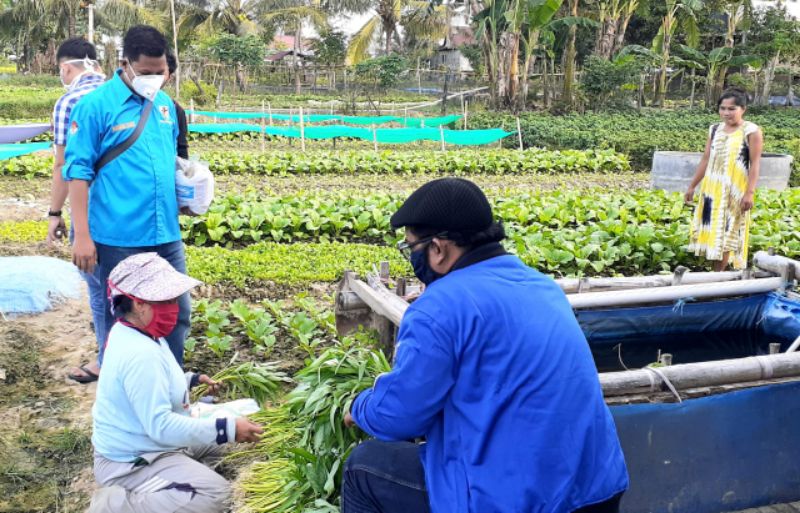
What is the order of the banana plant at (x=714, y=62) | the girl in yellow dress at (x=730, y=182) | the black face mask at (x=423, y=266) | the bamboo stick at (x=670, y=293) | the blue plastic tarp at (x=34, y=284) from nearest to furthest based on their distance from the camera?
the black face mask at (x=423, y=266), the bamboo stick at (x=670, y=293), the blue plastic tarp at (x=34, y=284), the girl in yellow dress at (x=730, y=182), the banana plant at (x=714, y=62)

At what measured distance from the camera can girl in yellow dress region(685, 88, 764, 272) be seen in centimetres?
631

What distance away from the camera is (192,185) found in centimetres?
406

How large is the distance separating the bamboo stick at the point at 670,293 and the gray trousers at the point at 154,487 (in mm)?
2091

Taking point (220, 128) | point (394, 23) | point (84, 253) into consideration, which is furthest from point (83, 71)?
point (394, 23)

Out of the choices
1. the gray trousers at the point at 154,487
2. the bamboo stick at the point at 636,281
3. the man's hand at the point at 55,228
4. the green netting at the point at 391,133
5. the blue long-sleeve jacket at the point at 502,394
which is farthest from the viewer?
the green netting at the point at 391,133

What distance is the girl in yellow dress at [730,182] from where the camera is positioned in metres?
6.31

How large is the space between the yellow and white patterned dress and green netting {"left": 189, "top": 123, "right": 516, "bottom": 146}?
35.6ft

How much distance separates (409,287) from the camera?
4266mm

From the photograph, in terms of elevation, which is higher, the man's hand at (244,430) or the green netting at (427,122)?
the green netting at (427,122)

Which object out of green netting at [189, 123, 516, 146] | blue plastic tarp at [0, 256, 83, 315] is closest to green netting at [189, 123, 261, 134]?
green netting at [189, 123, 516, 146]

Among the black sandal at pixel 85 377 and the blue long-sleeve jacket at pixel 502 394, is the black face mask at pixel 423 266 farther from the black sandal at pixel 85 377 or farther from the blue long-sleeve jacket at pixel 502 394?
the black sandal at pixel 85 377

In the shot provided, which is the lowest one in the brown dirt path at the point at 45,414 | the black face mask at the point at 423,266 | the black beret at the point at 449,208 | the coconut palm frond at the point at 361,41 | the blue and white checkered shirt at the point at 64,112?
the brown dirt path at the point at 45,414

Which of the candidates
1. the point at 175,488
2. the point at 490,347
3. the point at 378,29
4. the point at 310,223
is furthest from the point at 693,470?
the point at 378,29

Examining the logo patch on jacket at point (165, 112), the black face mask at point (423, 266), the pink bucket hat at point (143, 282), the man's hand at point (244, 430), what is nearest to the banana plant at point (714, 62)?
the logo patch on jacket at point (165, 112)
